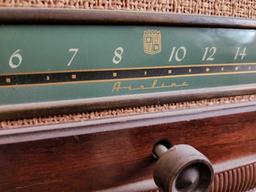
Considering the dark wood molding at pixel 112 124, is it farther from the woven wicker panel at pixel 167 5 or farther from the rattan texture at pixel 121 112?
the woven wicker panel at pixel 167 5

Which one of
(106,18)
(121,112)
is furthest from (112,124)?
(106,18)

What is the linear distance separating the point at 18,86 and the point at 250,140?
361 mm

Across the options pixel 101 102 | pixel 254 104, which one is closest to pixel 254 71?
pixel 254 104

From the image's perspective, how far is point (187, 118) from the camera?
47cm

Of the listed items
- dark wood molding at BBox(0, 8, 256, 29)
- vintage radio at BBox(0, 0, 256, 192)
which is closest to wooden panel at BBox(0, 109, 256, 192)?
vintage radio at BBox(0, 0, 256, 192)

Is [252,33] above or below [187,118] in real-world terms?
above

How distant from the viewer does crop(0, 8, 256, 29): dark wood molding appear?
35cm

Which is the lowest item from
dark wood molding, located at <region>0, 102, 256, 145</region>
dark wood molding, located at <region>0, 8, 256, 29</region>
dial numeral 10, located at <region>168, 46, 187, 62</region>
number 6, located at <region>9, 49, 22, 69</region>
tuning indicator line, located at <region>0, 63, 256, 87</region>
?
dark wood molding, located at <region>0, 102, 256, 145</region>

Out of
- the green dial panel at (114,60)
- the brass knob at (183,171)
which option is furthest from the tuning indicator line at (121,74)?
the brass knob at (183,171)

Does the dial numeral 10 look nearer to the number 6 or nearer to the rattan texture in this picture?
the rattan texture

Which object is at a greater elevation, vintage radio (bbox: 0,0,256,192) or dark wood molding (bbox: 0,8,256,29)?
dark wood molding (bbox: 0,8,256,29)

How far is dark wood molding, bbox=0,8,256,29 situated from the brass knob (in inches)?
6.2

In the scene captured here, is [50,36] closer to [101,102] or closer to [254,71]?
[101,102]

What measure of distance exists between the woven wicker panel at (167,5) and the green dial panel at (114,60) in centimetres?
2
